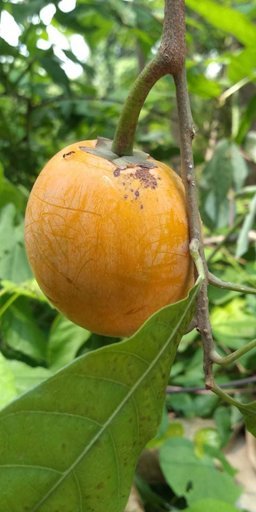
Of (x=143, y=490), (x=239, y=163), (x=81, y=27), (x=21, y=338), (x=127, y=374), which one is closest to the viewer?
(x=127, y=374)

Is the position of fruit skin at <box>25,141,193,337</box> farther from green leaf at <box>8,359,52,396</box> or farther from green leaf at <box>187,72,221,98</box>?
green leaf at <box>187,72,221,98</box>

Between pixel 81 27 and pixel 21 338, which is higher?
pixel 81 27

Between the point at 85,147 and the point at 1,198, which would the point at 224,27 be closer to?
the point at 1,198

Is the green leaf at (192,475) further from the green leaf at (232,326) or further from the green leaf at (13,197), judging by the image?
the green leaf at (13,197)

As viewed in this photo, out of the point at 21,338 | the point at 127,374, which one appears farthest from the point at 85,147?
the point at 21,338

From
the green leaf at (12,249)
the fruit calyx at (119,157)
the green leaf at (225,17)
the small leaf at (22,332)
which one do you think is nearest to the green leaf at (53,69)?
the green leaf at (225,17)

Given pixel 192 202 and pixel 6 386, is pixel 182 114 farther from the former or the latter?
pixel 6 386

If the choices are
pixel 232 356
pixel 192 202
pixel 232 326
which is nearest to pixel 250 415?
pixel 232 356

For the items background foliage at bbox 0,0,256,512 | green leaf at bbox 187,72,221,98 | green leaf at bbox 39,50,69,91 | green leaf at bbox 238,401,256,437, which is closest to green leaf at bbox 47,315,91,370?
background foliage at bbox 0,0,256,512
